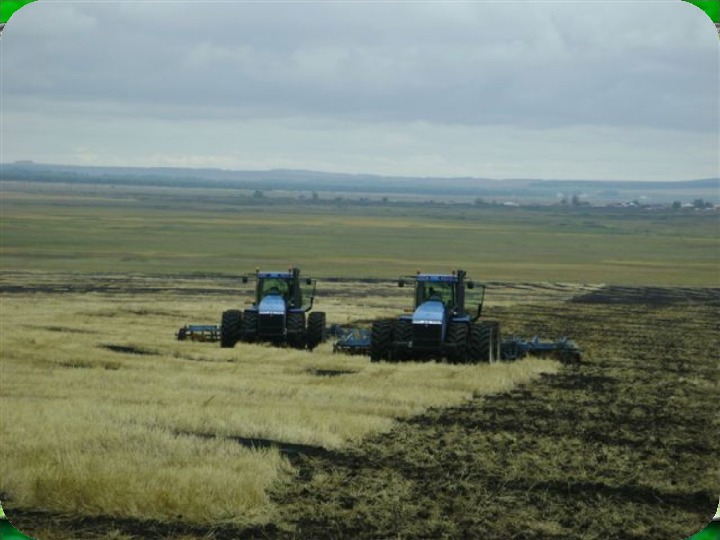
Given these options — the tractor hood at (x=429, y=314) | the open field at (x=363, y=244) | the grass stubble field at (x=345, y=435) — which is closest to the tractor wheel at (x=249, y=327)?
the grass stubble field at (x=345, y=435)

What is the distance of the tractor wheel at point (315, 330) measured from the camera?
1275 inches

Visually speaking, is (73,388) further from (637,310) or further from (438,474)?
(637,310)

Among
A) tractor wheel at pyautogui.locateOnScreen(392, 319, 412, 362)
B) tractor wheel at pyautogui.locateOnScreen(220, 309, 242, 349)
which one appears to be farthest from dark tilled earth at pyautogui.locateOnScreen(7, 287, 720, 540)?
tractor wheel at pyautogui.locateOnScreen(220, 309, 242, 349)

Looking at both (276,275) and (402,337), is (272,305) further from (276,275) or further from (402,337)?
(402,337)

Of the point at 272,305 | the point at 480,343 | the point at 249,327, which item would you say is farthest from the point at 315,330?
the point at 480,343

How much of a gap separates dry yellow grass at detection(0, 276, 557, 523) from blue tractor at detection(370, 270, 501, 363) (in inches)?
23.2

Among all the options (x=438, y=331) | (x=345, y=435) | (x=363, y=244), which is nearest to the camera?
(x=345, y=435)

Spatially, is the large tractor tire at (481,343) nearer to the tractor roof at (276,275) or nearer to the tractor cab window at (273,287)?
the tractor roof at (276,275)

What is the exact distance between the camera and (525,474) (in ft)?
44.9

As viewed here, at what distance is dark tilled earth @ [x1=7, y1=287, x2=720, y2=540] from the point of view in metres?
10.2

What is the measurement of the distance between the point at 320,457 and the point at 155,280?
5733cm

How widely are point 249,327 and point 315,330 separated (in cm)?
180

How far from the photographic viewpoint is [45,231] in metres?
125

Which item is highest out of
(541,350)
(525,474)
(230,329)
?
(525,474)
